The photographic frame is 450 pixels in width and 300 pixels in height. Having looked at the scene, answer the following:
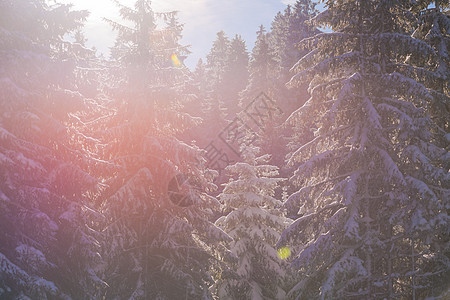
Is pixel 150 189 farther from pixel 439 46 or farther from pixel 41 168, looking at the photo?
pixel 439 46

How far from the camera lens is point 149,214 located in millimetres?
14703

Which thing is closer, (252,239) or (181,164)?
(181,164)

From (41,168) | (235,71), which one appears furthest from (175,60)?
(235,71)

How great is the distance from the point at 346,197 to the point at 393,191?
1.62m

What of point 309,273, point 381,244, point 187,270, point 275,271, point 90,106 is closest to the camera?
point 381,244

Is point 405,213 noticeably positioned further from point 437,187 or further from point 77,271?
point 77,271

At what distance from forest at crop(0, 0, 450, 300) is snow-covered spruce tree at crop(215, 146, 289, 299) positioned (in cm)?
235

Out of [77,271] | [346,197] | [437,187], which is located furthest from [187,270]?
[437,187]

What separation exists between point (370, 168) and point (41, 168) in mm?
10327

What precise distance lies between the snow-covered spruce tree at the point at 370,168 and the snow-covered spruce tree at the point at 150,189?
4075mm

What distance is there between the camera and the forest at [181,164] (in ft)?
37.0

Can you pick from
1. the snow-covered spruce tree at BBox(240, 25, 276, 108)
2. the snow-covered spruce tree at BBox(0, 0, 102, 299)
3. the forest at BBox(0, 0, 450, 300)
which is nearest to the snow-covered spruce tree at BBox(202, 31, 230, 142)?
the snow-covered spruce tree at BBox(240, 25, 276, 108)

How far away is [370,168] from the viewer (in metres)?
11.9

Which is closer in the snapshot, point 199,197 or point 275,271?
point 199,197
